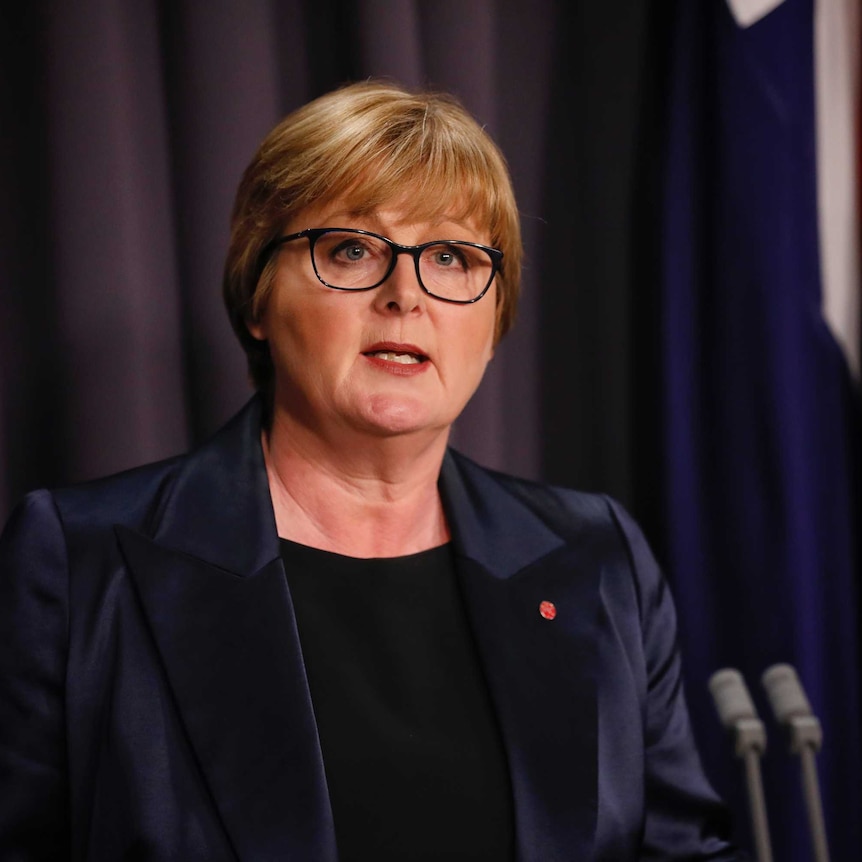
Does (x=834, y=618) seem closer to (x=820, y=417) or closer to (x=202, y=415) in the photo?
(x=820, y=417)

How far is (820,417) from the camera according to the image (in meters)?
1.83

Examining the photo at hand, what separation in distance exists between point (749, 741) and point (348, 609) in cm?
52

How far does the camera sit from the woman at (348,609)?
3.61 ft

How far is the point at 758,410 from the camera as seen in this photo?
180cm

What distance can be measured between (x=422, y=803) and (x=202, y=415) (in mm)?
743

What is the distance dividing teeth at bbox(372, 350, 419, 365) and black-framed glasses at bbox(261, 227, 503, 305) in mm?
76

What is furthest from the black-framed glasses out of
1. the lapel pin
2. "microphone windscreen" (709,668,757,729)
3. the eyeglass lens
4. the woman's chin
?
"microphone windscreen" (709,668,757,729)

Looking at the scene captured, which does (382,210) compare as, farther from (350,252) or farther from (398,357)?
(398,357)

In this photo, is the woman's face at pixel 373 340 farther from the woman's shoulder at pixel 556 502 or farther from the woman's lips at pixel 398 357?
the woman's shoulder at pixel 556 502

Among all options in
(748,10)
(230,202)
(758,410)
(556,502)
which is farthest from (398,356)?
(748,10)

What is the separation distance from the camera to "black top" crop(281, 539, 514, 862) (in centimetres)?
114

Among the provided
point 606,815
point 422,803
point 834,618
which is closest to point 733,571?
point 834,618

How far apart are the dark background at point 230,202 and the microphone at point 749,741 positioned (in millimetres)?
447

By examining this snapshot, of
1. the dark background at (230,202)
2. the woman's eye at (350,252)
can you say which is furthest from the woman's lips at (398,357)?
the dark background at (230,202)
